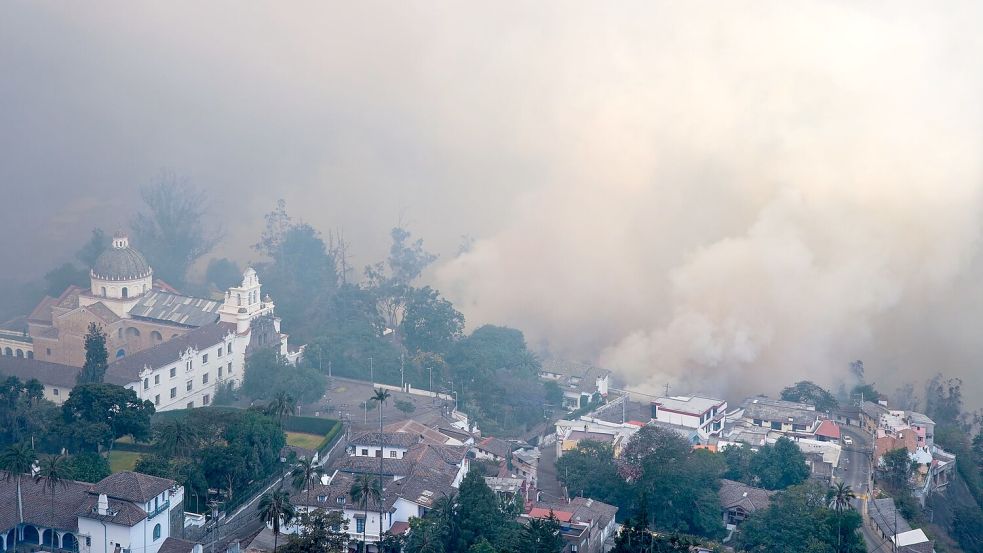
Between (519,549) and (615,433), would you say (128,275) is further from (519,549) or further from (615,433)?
(519,549)

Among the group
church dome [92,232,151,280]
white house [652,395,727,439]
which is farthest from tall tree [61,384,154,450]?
white house [652,395,727,439]

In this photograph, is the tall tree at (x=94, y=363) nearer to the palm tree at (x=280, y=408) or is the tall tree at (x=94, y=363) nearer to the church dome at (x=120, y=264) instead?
the palm tree at (x=280, y=408)

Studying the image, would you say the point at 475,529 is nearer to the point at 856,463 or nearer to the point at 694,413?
the point at 694,413

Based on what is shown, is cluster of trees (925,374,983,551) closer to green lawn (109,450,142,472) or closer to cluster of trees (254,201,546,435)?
cluster of trees (254,201,546,435)

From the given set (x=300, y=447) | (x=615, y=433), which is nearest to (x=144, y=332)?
(x=300, y=447)

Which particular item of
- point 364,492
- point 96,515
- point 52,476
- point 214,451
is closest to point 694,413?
point 364,492

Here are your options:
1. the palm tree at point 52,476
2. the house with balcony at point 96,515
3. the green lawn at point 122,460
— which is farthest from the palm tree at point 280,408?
the palm tree at point 52,476
